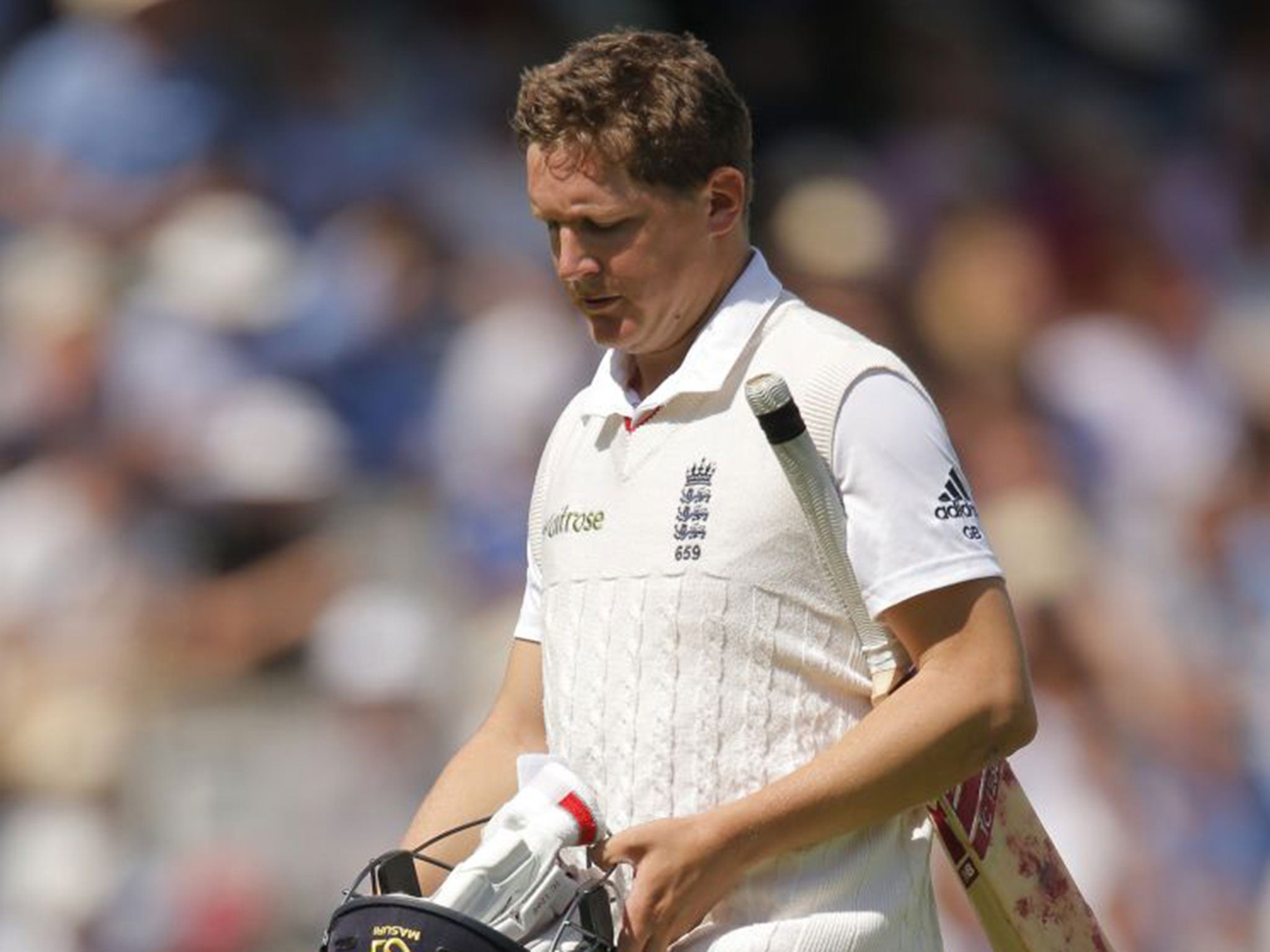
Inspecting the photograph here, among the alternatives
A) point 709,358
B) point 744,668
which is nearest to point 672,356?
point 709,358

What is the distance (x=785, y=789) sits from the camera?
2605mm

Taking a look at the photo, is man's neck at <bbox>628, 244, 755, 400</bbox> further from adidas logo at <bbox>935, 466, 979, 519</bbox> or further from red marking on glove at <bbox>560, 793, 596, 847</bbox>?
red marking on glove at <bbox>560, 793, 596, 847</bbox>

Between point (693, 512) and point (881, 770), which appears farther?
point (693, 512)

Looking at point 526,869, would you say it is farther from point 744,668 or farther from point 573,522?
point 573,522

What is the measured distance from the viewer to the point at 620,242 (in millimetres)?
2814

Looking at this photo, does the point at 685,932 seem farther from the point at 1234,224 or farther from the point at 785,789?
the point at 1234,224

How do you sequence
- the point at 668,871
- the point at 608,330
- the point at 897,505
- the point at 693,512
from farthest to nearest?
the point at 608,330, the point at 693,512, the point at 897,505, the point at 668,871

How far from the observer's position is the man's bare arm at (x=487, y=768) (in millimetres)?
2994

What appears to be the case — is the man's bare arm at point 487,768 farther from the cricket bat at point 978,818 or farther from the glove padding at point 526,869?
the cricket bat at point 978,818

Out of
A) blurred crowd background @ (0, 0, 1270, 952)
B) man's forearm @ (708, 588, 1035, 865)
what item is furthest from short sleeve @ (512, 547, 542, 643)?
blurred crowd background @ (0, 0, 1270, 952)

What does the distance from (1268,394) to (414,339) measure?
8.21 feet

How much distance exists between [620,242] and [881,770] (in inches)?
27.3

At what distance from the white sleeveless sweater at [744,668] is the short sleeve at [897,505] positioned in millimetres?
39

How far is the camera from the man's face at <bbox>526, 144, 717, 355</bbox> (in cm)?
280
